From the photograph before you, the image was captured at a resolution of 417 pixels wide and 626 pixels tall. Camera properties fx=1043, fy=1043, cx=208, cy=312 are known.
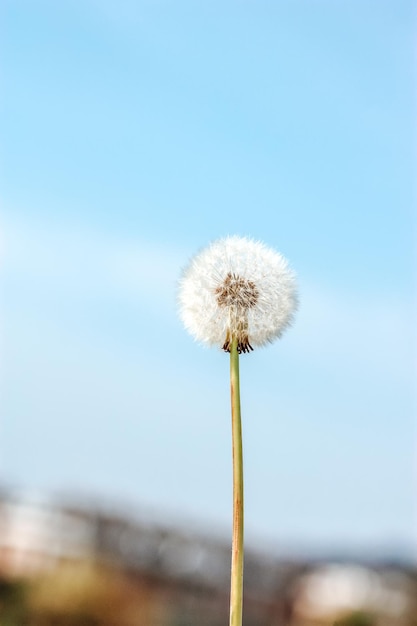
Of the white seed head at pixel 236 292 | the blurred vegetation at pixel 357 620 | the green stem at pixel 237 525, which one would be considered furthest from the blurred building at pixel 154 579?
the green stem at pixel 237 525

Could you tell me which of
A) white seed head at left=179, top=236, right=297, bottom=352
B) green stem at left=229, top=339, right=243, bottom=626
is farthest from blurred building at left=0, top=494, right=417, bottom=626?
green stem at left=229, top=339, right=243, bottom=626

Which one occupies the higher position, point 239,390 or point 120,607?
point 120,607

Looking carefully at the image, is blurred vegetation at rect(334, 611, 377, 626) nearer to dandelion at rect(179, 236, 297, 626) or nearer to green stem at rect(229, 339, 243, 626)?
dandelion at rect(179, 236, 297, 626)

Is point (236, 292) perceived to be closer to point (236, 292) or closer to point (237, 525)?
→ point (236, 292)

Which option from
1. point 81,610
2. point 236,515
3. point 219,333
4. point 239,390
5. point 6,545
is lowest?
point 236,515

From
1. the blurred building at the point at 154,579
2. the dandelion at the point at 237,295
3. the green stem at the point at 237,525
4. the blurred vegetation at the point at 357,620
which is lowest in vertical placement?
the green stem at the point at 237,525

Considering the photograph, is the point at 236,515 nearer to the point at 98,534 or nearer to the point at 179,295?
the point at 179,295

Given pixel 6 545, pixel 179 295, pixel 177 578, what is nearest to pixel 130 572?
pixel 177 578

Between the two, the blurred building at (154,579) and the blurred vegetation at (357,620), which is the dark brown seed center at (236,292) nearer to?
the blurred building at (154,579)
